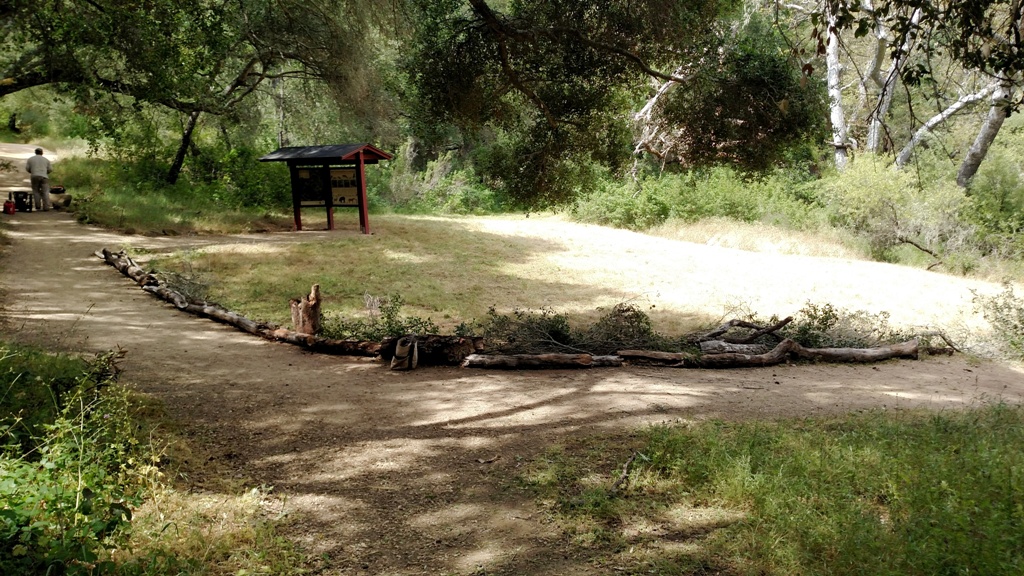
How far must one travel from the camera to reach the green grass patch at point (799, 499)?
3.68 meters

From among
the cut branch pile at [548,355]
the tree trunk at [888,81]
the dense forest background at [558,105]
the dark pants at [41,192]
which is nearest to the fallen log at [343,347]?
the cut branch pile at [548,355]

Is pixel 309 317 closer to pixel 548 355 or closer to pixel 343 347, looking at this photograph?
pixel 343 347

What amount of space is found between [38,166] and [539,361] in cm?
1527

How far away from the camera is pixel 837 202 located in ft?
76.2

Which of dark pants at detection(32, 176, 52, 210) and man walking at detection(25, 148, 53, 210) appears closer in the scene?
man walking at detection(25, 148, 53, 210)

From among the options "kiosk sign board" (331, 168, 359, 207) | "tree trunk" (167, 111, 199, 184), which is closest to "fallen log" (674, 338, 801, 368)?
"kiosk sign board" (331, 168, 359, 207)

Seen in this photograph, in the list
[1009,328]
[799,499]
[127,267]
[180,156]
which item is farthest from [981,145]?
[180,156]

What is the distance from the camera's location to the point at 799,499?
4.43m

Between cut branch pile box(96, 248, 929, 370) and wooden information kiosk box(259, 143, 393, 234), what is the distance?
8612 millimetres

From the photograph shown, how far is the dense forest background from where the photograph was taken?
9.06m

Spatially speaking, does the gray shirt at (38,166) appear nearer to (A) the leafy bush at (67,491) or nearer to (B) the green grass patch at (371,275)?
(B) the green grass patch at (371,275)

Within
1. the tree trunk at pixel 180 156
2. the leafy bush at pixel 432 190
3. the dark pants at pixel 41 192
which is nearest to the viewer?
the dark pants at pixel 41 192

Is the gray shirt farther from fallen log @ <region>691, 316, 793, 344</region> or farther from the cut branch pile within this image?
fallen log @ <region>691, 316, 793, 344</region>

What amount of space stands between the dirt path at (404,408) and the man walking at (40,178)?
7383 millimetres
